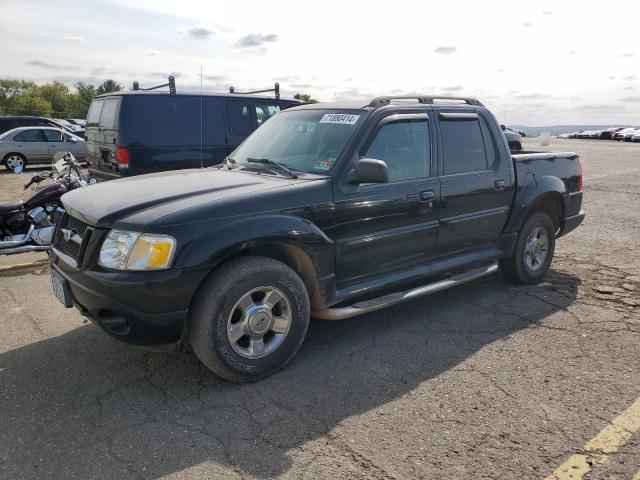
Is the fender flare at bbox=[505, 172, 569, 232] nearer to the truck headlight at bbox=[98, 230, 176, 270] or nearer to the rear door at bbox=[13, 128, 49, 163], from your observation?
the truck headlight at bbox=[98, 230, 176, 270]

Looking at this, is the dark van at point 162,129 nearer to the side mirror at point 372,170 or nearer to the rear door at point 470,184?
the rear door at point 470,184

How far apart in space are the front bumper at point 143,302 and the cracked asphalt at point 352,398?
0.46 m

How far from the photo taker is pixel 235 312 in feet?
11.4

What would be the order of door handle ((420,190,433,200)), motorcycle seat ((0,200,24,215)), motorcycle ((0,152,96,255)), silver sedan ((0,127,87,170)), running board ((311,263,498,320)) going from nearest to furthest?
running board ((311,263,498,320)) < door handle ((420,190,433,200)) < motorcycle ((0,152,96,255)) < motorcycle seat ((0,200,24,215)) < silver sedan ((0,127,87,170))

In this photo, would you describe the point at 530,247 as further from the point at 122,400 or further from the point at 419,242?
the point at 122,400

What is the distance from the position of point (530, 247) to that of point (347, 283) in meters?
2.52

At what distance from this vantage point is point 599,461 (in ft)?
9.09

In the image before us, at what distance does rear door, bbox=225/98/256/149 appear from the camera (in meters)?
9.33

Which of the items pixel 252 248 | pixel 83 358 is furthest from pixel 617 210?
pixel 83 358

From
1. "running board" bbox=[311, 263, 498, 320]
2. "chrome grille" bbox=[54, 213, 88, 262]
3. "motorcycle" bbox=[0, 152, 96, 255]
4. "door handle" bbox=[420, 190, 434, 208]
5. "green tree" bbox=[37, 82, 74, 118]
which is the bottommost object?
"running board" bbox=[311, 263, 498, 320]

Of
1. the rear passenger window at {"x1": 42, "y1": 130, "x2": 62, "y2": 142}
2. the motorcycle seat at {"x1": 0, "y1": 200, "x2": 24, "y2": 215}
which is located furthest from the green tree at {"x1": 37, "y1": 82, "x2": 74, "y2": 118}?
the motorcycle seat at {"x1": 0, "y1": 200, "x2": 24, "y2": 215}

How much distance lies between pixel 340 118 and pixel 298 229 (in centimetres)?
119

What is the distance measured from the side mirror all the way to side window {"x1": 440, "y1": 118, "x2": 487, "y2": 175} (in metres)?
1.06

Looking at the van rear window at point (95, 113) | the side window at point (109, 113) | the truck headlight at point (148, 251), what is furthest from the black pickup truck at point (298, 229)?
the van rear window at point (95, 113)
